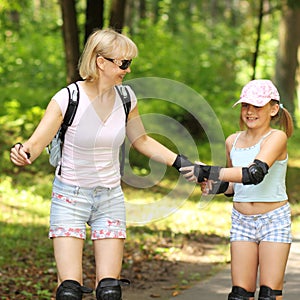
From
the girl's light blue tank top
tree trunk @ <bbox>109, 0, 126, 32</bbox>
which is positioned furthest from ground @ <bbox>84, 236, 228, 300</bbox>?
tree trunk @ <bbox>109, 0, 126, 32</bbox>

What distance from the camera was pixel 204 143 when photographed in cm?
1777

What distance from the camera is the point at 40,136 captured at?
4.93 metres

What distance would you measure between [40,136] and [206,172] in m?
1.16

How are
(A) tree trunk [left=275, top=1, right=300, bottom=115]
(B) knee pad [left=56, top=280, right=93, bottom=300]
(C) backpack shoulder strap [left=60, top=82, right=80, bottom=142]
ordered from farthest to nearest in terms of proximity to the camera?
(A) tree trunk [left=275, top=1, right=300, bottom=115] < (C) backpack shoulder strap [left=60, top=82, right=80, bottom=142] < (B) knee pad [left=56, top=280, right=93, bottom=300]

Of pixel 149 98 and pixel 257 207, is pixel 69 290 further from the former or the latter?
pixel 149 98

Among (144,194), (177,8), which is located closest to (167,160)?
(144,194)

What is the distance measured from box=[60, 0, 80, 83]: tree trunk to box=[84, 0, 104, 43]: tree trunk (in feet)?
0.78

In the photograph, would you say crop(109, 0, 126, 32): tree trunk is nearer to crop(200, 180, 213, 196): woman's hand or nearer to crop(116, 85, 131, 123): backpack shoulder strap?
crop(200, 180, 213, 196): woman's hand

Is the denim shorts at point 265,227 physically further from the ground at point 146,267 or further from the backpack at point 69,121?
the ground at point 146,267

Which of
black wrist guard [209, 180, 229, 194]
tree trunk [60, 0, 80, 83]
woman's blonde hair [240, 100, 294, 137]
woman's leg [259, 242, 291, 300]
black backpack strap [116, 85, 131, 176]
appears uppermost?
tree trunk [60, 0, 80, 83]

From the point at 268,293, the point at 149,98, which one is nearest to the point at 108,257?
the point at 268,293

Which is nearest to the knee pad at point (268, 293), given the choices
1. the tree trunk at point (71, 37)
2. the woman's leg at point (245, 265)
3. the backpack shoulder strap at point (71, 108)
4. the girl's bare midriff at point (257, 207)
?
the woman's leg at point (245, 265)

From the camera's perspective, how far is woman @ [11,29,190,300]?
495cm

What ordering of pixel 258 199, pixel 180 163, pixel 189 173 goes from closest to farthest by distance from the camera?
1. pixel 258 199
2. pixel 189 173
3. pixel 180 163
